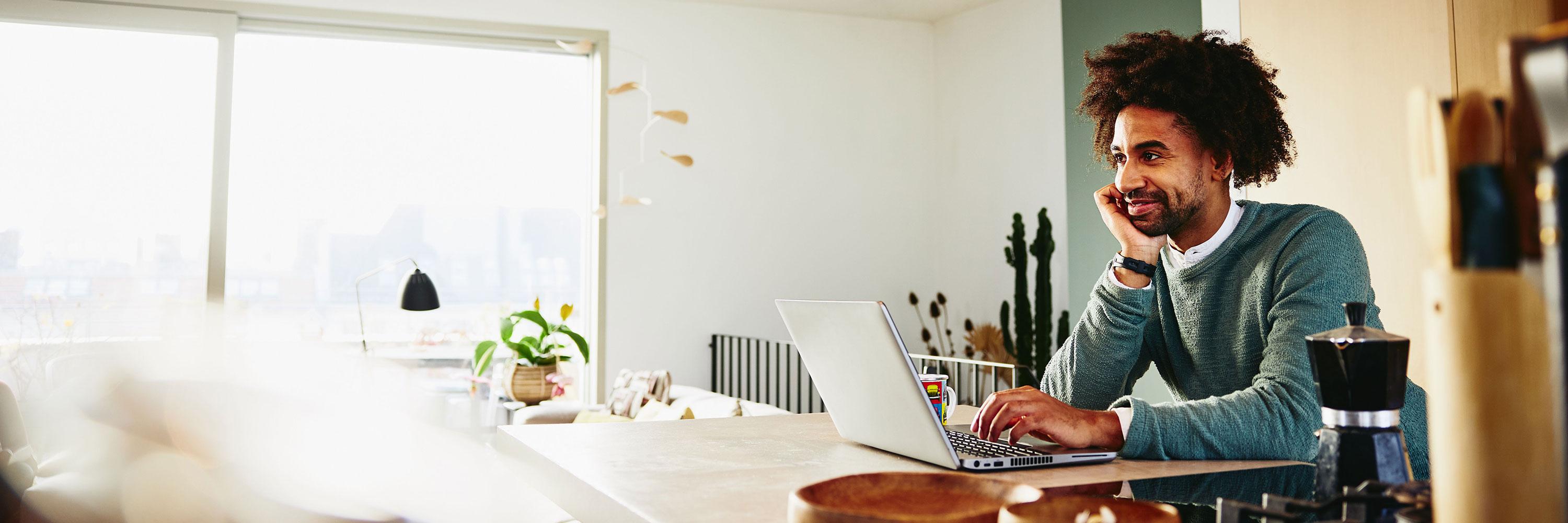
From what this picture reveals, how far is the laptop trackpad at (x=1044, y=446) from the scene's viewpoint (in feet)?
3.69

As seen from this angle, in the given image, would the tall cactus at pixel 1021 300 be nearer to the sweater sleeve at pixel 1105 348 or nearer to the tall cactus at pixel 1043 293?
the tall cactus at pixel 1043 293

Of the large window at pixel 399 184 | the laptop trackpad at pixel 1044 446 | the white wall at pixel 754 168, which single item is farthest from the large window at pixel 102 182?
the laptop trackpad at pixel 1044 446

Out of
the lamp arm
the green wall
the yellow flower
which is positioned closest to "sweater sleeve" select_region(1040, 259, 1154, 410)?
the green wall

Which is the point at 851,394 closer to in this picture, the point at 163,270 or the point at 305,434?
the point at 305,434

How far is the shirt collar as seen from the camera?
1.46m

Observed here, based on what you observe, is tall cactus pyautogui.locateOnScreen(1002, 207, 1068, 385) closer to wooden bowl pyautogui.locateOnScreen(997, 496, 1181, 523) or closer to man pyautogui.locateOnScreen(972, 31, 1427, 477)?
man pyautogui.locateOnScreen(972, 31, 1427, 477)

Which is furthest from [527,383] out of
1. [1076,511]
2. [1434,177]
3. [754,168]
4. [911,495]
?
[1434,177]

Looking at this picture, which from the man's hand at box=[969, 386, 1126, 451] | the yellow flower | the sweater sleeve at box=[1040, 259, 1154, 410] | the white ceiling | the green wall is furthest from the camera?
the white ceiling

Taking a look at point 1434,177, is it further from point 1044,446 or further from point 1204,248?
point 1204,248

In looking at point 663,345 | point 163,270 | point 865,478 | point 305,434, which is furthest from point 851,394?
point 163,270

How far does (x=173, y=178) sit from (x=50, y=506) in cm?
308

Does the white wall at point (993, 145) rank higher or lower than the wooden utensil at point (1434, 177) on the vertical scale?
higher

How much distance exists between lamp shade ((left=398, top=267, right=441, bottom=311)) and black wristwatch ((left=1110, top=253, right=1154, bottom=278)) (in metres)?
3.32

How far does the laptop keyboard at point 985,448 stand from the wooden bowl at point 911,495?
33 centimetres
